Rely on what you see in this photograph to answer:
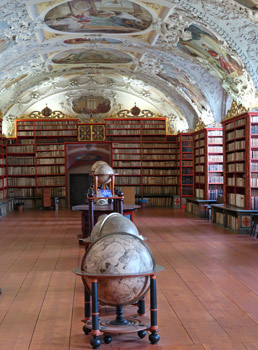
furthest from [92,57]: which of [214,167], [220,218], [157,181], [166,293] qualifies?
[166,293]

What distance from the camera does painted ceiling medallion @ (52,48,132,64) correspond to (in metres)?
17.9

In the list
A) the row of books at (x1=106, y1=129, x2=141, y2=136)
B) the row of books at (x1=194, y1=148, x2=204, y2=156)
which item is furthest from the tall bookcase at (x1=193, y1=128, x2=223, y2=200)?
the row of books at (x1=106, y1=129, x2=141, y2=136)

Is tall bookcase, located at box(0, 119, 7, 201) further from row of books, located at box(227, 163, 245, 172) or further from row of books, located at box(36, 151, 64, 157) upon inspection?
row of books, located at box(227, 163, 245, 172)

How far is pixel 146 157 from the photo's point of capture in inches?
969

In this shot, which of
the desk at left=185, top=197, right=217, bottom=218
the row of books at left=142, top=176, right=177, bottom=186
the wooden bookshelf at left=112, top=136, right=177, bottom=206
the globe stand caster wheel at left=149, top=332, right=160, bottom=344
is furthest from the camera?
the row of books at left=142, top=176, right=177, bottom=186

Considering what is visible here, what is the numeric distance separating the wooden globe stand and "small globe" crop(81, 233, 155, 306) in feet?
0.20

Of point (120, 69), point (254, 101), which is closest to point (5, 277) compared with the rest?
point (254, 101)

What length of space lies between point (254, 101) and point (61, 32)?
21.1ft

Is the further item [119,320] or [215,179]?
[215,179]

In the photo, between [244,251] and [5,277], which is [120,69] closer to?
[244,251]

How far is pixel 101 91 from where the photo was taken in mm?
24312

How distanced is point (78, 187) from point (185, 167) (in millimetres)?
5534

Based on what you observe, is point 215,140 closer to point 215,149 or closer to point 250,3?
point 215,149

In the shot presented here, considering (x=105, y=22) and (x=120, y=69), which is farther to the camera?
(x=120, y=69)
